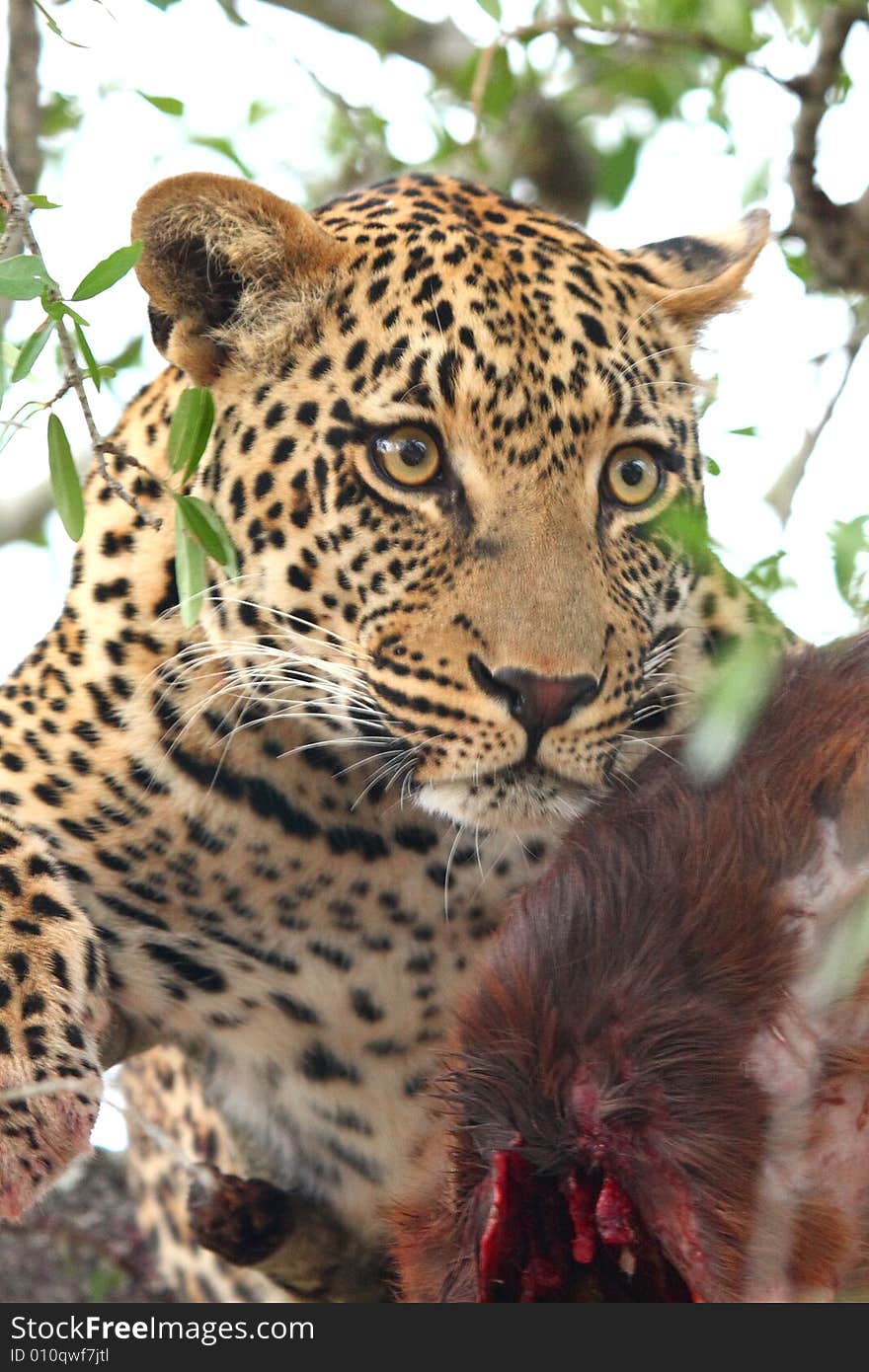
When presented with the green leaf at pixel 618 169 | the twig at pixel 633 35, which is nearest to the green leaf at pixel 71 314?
the twig at pixel 633 35

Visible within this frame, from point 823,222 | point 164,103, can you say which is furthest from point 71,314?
point 823,222

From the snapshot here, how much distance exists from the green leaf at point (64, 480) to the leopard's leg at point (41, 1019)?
100 centimetres

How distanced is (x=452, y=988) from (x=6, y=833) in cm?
127

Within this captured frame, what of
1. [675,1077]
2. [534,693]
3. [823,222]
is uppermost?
[823,222]

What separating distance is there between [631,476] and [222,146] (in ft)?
7.92

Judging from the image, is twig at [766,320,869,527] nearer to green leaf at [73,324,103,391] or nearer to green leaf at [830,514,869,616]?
green leaf at [830,514,869,616]

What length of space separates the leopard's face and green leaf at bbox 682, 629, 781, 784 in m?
0.35

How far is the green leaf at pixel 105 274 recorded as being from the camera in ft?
11.7

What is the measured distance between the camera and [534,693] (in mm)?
3975

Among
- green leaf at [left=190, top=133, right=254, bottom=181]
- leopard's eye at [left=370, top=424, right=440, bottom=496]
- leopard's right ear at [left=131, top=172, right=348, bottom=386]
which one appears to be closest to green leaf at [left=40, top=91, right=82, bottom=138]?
green leaf at [left=190, top=133, right=254, bottom=181]

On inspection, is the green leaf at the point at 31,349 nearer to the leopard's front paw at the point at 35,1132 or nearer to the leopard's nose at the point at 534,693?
the leopard's nose at the point at 534,693

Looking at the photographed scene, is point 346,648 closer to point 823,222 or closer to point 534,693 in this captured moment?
point 534,693

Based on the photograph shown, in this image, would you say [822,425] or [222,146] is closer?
[822,425]

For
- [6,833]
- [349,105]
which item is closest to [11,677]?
[6,833]
